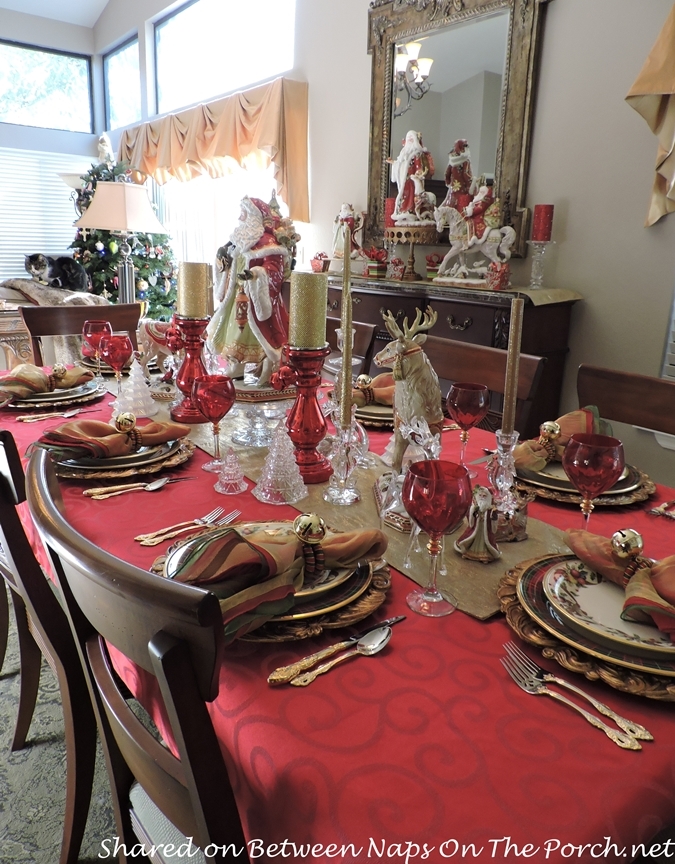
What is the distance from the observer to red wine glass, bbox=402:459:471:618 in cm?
68

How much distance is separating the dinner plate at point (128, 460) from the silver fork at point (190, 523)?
237mm

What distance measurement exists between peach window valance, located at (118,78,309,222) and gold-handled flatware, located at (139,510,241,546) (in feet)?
12.3

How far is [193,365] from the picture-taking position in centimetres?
144

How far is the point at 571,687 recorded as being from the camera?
0.59 m

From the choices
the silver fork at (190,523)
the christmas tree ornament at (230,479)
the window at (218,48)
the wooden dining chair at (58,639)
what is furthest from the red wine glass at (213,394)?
the window at (218,48)

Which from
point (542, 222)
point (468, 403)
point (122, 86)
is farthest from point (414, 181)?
point (122, 86)

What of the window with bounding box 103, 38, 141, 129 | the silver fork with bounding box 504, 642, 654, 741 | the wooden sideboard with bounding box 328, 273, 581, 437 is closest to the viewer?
the silver fork with bounding box 504, 642, 654, 741

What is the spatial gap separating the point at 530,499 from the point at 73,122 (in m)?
8.21

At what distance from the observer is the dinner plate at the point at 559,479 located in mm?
1056

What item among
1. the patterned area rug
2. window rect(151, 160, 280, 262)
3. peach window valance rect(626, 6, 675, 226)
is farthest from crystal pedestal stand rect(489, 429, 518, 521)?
window rect(151, 160, 280, 262)

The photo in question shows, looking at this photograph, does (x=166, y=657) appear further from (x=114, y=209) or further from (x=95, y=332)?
(x=114, y=209)

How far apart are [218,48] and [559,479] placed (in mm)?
5550

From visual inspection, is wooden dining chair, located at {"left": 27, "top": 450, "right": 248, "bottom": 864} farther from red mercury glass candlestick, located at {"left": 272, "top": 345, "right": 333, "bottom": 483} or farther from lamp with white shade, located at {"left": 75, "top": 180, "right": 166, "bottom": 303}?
lamp with white shade, located at {"left": 75, "top": 180, "right": 166, "bottom": 303}

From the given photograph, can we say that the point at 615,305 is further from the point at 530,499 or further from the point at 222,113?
the point at 222,113
